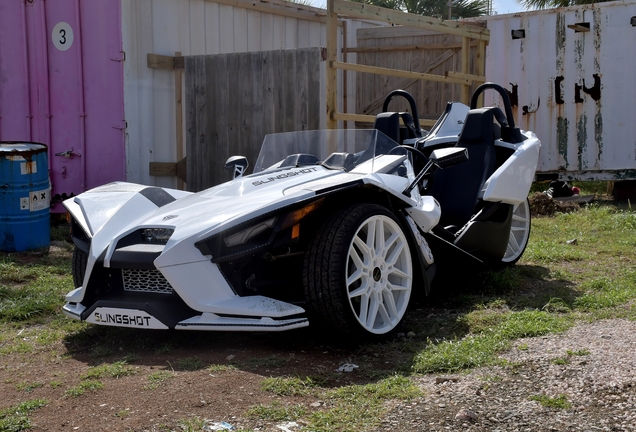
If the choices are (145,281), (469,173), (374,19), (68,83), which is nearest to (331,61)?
(374,19)

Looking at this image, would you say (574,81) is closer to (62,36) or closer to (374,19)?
(374,19)

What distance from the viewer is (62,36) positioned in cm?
1045

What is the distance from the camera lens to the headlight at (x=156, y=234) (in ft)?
13.9

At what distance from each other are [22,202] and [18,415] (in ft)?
16.9

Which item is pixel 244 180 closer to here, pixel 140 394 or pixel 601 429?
pixel 140 394

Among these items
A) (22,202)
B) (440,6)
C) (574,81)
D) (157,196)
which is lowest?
(22,202)

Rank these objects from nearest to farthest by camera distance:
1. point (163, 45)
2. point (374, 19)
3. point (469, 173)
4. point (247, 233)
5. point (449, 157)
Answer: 1. point (247, 233)
2. point (449, 157)
3. point (469, 173)
4. point (374, 19)
5. point (163, 45)

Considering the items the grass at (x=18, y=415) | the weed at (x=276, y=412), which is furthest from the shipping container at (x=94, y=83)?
the weed at (x=276, y=412)

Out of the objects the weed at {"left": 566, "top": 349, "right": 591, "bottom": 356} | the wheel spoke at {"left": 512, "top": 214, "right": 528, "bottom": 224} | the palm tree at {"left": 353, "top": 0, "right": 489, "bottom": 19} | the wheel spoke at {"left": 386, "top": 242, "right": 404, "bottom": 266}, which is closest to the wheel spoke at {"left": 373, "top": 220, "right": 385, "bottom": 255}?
the wheel spoke at {"left": 386, "top": 242, "right": 404, "bottom": 266}

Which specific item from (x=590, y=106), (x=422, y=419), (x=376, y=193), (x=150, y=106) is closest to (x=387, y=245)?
(x=376, y=193)

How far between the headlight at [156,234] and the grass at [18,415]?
3.68ft

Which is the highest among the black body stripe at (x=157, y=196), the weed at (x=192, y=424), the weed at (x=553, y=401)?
the black body stripe at (x=157, y=196)

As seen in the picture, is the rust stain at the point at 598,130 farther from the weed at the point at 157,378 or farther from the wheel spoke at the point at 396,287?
the weed at the point at 157,378

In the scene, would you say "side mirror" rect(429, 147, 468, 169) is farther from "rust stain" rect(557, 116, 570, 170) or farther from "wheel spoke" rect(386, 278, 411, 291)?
"rust stain" rect(557, 116, 570, 170)
